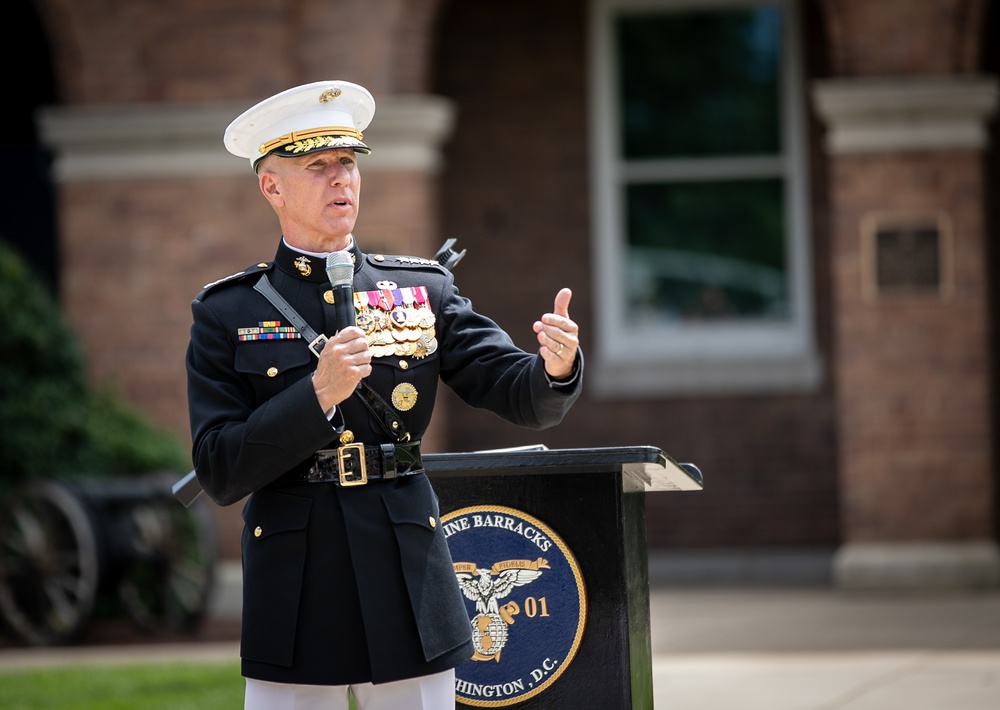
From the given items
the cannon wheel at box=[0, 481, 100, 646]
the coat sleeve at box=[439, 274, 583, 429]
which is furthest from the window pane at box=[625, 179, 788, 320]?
the coat sleeve at box=[439, 274, 583, 429]

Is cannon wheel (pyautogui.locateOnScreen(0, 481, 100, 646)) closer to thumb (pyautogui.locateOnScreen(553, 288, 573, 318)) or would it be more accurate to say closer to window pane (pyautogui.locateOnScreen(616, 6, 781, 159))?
window pane (pyautogui.locateOnScreen(616, 6, 781, 159))

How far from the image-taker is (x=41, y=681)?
23.8 ft

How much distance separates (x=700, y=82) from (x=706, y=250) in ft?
4.09

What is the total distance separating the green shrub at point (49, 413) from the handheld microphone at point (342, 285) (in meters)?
6.63

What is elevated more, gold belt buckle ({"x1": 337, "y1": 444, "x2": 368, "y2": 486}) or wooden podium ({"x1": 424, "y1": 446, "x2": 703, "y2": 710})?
gold belt buckle ({"x1": 337, "y1": 444, "x2": 368, "y2": 486})

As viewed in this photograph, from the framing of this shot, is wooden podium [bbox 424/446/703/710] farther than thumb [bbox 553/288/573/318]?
Yes

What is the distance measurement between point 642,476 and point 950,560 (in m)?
6.43

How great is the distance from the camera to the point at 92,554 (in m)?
8.67

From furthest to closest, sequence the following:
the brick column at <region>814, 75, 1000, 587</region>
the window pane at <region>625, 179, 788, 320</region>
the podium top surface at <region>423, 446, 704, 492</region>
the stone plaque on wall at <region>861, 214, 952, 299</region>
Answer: the window pane at <region>625, 179, 788, 320</region>, the stone plaque on wall at <region>861, 214, 952, 299</region>, the brick column at <region>814, 75, 1000, 587</region>, the podium top surface at <region>423, 446, 704, 492</region>

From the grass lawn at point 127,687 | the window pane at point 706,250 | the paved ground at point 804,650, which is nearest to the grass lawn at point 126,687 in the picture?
the grass lawn at point 127,687

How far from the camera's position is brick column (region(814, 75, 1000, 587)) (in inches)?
386

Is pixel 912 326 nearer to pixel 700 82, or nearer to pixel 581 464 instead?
pixel 700 82

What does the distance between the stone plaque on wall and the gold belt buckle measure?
721 centimetres

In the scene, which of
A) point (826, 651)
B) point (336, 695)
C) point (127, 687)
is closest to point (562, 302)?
point (336, 695)
